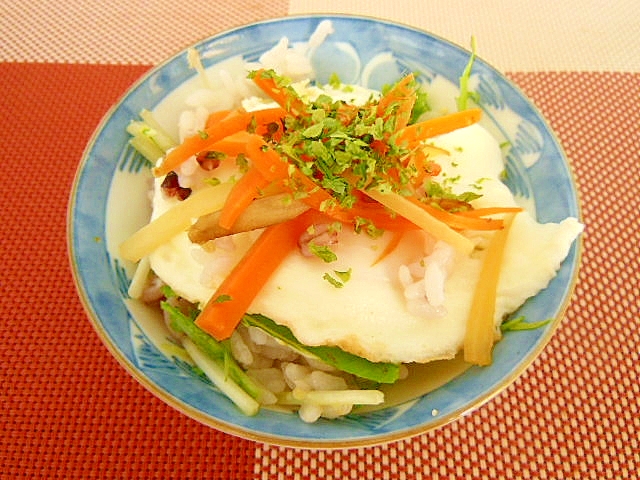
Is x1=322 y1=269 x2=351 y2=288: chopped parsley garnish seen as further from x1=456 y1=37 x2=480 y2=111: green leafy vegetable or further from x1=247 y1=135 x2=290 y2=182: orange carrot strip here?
x1=456 y1=37 x2=480 y2=111: green leafy vegetable

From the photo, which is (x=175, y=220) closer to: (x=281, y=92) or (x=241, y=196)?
(x=241, y=196)

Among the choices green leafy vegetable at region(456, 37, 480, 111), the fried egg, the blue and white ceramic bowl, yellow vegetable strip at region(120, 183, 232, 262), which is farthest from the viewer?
green leafy vegetable at region(456, 37, 480, 111)

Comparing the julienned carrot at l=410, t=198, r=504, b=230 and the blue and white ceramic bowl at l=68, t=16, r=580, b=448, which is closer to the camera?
the blue and white ceramic bowl at l=68, t=16, r=580, b=448

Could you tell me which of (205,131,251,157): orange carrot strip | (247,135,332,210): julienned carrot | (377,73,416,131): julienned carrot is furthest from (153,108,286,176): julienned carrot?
(377,73,416,131): julienned carrot

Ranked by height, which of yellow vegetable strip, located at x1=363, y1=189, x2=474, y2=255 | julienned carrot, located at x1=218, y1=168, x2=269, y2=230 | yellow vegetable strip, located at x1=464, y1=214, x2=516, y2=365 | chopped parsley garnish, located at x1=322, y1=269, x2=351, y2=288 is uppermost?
julienned carrot, located at x1=218, y1=168, x2=269, y2=230

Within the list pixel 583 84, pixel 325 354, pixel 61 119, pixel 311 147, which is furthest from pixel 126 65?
pixel 583 84

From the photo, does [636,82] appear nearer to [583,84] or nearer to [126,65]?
[583,84]

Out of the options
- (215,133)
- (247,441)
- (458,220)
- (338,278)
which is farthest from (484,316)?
(215,133)
